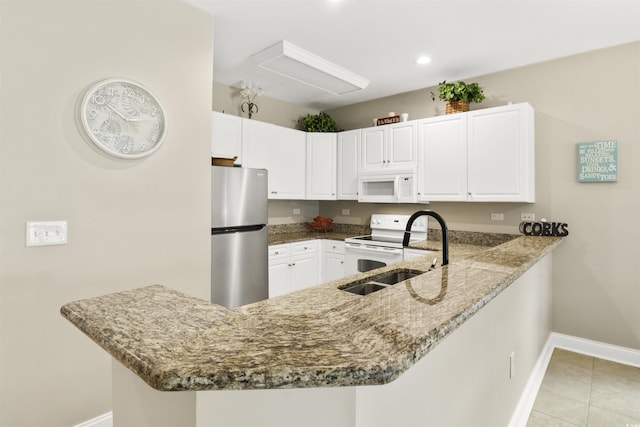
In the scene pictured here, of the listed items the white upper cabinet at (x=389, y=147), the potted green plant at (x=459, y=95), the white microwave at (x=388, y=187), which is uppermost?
the potted green plant at (x=459, y=95)

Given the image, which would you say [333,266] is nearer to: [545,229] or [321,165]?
[321,165]

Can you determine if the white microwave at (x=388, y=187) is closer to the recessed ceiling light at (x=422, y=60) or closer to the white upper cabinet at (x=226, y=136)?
the recessed ceiling light at (x=422, y=60)

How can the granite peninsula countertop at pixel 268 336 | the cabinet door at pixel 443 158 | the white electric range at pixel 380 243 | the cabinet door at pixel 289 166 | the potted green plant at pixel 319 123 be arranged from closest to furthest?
the granite peninsula countertop at pixel 268 336, the cabinet door at pixel 443 158, the white electric range at pixel 380 243, the cabinet door at pixel 289 166, the potted green plant at pixel 319 123

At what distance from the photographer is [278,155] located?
13.6 ft

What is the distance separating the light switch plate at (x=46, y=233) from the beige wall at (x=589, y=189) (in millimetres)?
3657

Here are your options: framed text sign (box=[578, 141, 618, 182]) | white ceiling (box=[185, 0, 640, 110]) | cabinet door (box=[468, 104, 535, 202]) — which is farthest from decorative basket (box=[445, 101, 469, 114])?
framed text sign (box=[578, 141, 618, 182])

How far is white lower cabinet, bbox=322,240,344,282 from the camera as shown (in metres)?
4.11

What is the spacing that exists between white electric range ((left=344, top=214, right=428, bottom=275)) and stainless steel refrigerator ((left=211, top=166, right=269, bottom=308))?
44.0 inches

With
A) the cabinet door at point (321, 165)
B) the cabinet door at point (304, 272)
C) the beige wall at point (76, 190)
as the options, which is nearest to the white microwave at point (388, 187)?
the cabinet door at point (321, 165)

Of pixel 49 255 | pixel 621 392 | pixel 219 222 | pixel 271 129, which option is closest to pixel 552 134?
pixel 621 392

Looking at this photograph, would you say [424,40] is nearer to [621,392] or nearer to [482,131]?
[482,131]

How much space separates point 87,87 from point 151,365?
1932 millimetres

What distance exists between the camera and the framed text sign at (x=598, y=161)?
291 centimetres

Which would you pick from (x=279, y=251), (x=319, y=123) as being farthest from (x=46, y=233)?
(x=319, y=123)
